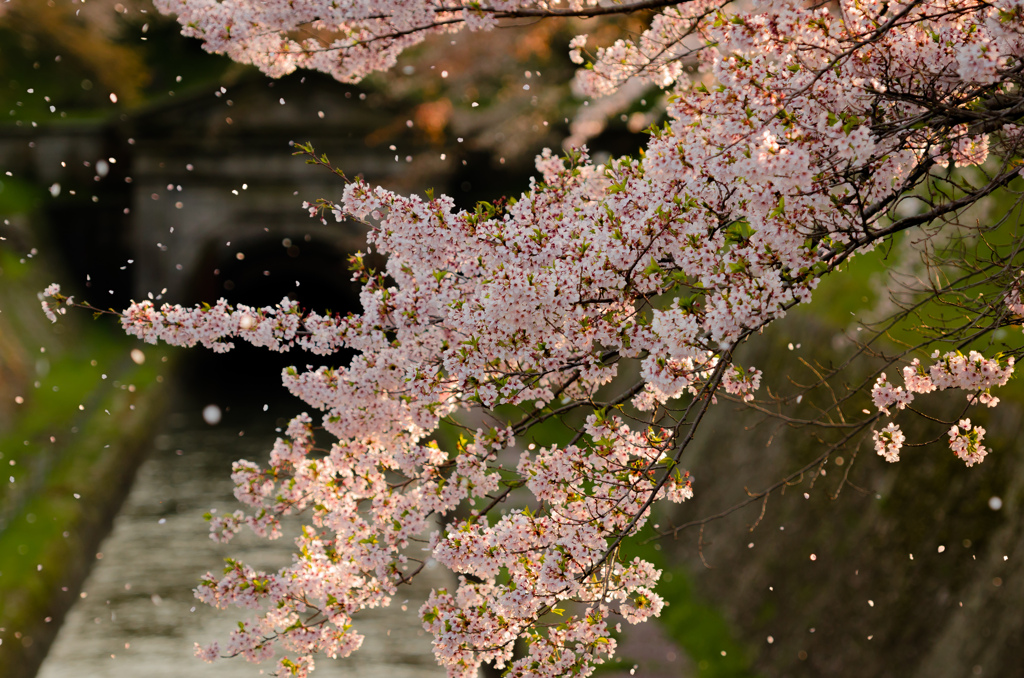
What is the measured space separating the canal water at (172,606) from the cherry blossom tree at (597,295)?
5584 mm

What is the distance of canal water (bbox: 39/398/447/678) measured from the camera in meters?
9.76

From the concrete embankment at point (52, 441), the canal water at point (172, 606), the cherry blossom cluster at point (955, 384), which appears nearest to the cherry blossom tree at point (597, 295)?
the cherry blossom cluster at point (955, 384)

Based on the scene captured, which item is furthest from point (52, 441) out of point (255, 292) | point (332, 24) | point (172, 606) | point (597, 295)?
point (255, 292)

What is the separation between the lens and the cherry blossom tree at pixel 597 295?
11.7 feet

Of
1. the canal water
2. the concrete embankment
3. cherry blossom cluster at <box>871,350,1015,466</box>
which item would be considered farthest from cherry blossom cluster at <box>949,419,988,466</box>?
the concrete embankment

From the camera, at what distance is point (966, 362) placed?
163 inches

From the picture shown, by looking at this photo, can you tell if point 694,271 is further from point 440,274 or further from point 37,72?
point 37,72

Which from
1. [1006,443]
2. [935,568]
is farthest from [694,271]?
[935,568]

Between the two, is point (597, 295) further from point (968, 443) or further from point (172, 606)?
point (172, 606)

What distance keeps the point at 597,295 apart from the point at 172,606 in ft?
31.4

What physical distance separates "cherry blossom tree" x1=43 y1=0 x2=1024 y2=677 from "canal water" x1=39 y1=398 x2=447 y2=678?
5.58 meters

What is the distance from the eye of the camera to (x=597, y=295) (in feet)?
12.7

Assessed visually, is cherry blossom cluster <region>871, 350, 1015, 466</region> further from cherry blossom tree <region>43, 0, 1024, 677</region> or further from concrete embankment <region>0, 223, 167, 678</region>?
concrete embankment <region>0, 223, 167, 678</region>

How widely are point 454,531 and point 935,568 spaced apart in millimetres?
4303
